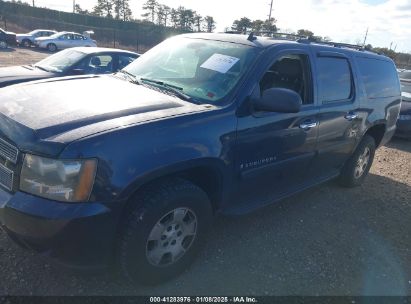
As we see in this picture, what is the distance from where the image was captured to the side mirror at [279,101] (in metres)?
3.01

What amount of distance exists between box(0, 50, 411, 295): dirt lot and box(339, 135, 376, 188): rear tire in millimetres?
357

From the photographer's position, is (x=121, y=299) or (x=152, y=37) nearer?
(x=121, y=299)

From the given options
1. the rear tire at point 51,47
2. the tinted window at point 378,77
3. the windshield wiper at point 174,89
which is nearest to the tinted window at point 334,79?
the tinted window at point 378,77

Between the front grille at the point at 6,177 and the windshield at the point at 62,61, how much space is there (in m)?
6.07

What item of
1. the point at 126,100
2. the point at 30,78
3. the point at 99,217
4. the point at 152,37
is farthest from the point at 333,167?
the point at 152,37

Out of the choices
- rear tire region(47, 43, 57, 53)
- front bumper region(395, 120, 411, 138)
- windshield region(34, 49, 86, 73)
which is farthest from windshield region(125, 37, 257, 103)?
rear tire region(47, 43, 57, 53)

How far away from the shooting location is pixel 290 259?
3.51m

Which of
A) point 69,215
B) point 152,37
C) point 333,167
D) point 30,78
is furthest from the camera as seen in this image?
point 152,37

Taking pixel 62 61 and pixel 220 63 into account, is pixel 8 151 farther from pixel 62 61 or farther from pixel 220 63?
pixel 62 61

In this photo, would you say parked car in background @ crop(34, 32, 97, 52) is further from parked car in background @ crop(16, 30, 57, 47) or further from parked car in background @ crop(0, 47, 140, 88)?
parked car in background @ crop(0, 47, 140, 88)

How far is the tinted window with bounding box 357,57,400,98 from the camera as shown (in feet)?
15.8

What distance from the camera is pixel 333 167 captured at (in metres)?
4.70

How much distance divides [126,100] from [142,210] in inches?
36.6

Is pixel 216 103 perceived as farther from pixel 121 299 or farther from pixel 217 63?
pixel 121 299
